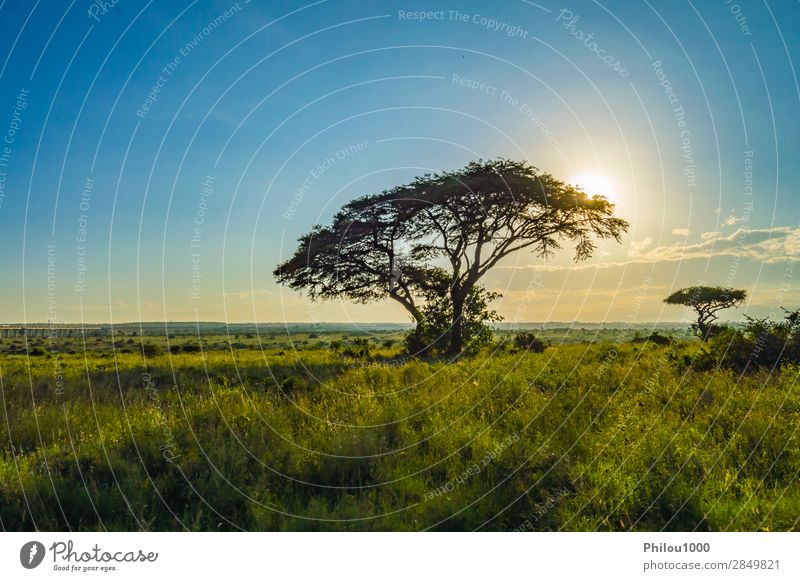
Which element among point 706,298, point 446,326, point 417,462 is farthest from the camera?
point 706,298

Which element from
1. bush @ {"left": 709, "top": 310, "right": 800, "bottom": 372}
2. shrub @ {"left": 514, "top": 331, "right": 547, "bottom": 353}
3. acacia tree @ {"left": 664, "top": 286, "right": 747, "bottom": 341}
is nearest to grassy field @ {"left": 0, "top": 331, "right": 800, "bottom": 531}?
bush @ {"left": 709, "top": 310, "right": 800, "bottom": 372}

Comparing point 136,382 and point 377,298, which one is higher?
point 377,298

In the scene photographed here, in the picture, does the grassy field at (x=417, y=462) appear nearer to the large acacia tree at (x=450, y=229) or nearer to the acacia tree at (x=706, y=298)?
the large acacia tree at (x=450, y=229)

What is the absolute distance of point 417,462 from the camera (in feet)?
19.8

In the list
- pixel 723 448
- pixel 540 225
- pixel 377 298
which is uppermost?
pixel 540 225

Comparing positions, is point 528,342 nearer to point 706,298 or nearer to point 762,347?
point 762,347

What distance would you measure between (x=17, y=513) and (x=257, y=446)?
2374mm

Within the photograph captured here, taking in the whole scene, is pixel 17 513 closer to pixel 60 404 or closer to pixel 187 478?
pixel 187 478

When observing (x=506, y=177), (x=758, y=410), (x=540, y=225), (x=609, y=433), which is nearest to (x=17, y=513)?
(x=609, y=433)

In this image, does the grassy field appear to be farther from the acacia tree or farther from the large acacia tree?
the acacia tree

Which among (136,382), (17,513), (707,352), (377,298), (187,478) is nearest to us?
(17,513)

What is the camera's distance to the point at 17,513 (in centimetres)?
523

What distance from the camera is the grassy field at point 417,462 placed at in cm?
509

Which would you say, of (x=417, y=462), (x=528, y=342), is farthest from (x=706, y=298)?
(x=417, y=462)
